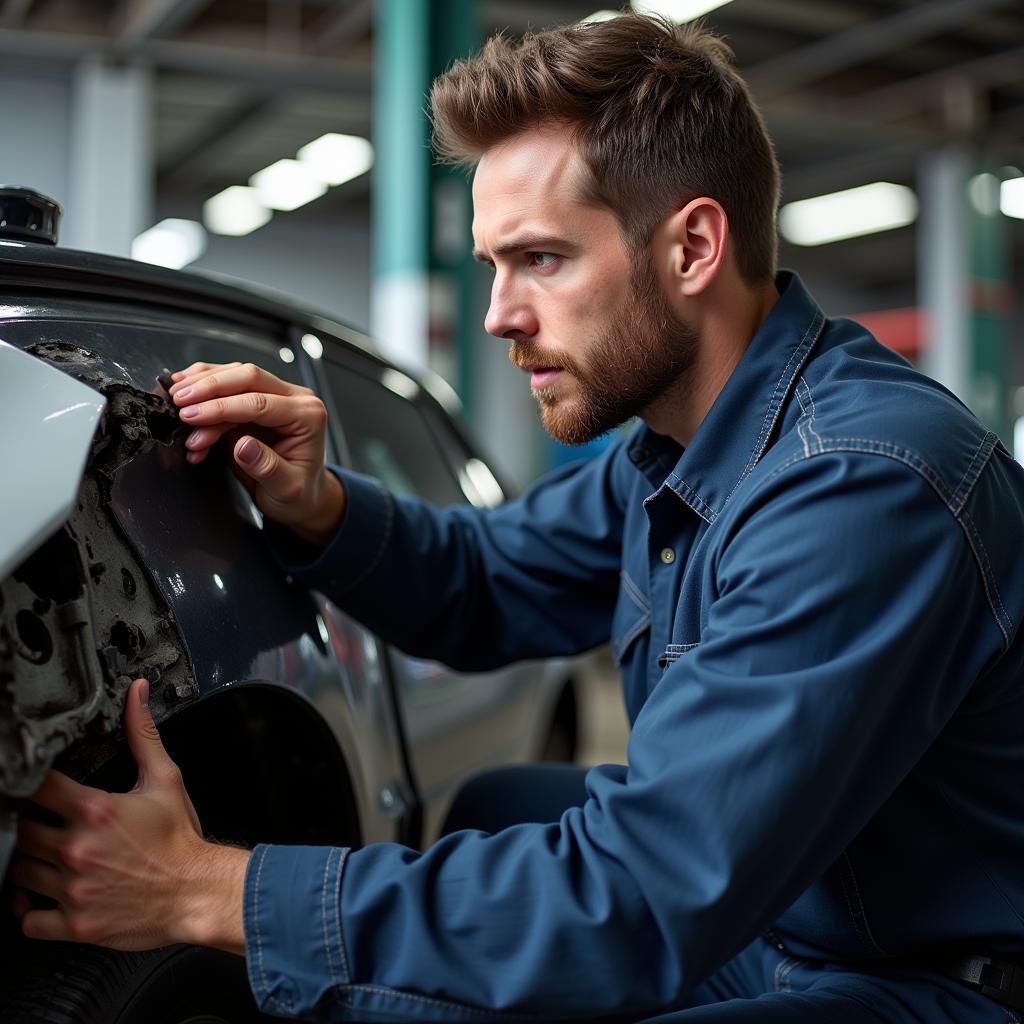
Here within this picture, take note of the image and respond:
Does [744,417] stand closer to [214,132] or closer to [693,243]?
[693,243]

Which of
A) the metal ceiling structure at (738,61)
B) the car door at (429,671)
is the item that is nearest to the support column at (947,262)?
the metal ceiling structure at (738,61)

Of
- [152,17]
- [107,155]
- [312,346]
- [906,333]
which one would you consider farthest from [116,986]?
[906,333]

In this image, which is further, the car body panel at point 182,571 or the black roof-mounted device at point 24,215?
the black roof-mounted device at point 24,215

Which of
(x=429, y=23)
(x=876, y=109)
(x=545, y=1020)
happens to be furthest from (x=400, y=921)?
(x=876, y=109)

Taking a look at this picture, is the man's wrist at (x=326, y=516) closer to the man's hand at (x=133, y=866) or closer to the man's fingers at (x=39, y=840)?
the man's hand at (x=133, y=866)

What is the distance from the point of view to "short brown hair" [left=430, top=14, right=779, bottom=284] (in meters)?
1.48

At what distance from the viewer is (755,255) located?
1591 millimetres

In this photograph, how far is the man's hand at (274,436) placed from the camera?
4.53 ft

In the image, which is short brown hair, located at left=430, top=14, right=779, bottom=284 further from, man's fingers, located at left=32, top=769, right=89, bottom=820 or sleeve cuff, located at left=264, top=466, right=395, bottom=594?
man's fingers, located at left=32, top=769, right=89, bottom=820

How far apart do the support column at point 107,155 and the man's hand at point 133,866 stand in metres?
7.22

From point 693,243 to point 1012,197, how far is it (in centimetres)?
1238

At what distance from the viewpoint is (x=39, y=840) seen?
1.03 meters

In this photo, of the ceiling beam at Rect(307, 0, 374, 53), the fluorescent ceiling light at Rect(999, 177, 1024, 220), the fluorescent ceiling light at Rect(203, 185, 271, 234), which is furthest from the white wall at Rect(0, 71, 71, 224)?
the fluorescent ceiling light at Rect(999, 177, 1024, 220)

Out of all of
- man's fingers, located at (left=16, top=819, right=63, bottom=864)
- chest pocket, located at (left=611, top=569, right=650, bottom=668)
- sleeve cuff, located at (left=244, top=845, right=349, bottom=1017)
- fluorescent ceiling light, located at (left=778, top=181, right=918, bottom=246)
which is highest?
fluorescent ceiling light, located at (left=778, top=181, right=918, bottom=246)
